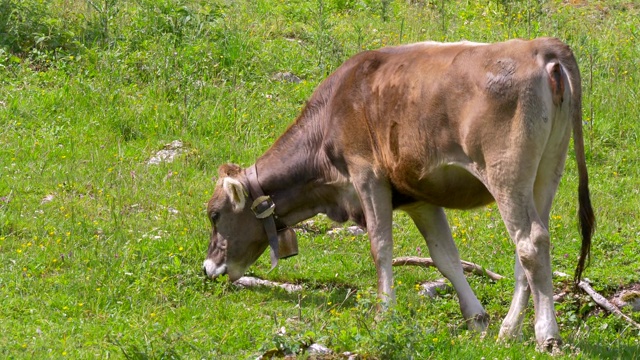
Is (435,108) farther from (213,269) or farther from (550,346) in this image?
(213,269)

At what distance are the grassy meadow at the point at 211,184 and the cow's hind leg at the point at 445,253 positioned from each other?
20 cm

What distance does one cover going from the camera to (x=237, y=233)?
9352 millimetres

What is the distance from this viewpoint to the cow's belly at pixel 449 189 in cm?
787

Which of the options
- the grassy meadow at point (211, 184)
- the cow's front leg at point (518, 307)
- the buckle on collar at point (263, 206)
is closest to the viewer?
the grassy meadow at point (211, 184)

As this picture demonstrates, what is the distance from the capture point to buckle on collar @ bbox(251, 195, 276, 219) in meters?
9.20

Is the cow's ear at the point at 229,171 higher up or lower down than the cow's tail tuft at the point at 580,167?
lower down

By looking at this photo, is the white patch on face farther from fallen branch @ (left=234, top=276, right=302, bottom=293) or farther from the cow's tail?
the cow's tail

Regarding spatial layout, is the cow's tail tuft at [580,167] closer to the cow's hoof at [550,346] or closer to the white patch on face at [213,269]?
the cow's hoof at [550,346]

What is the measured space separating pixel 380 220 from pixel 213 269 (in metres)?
1.72

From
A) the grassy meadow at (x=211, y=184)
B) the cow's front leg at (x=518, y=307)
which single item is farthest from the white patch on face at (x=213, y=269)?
the cow's front leg at (x=518, y=307)

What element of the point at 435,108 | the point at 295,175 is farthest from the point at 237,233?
the point at 435,108

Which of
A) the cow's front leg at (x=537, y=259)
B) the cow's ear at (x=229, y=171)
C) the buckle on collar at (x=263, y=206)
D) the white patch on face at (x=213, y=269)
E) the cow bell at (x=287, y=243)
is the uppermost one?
the cow's front leg at (x=537, y=259)

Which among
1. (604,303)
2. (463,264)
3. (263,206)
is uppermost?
(263,206)

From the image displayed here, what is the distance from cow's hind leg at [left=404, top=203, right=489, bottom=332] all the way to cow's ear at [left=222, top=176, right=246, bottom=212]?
A: 4.76 ft
